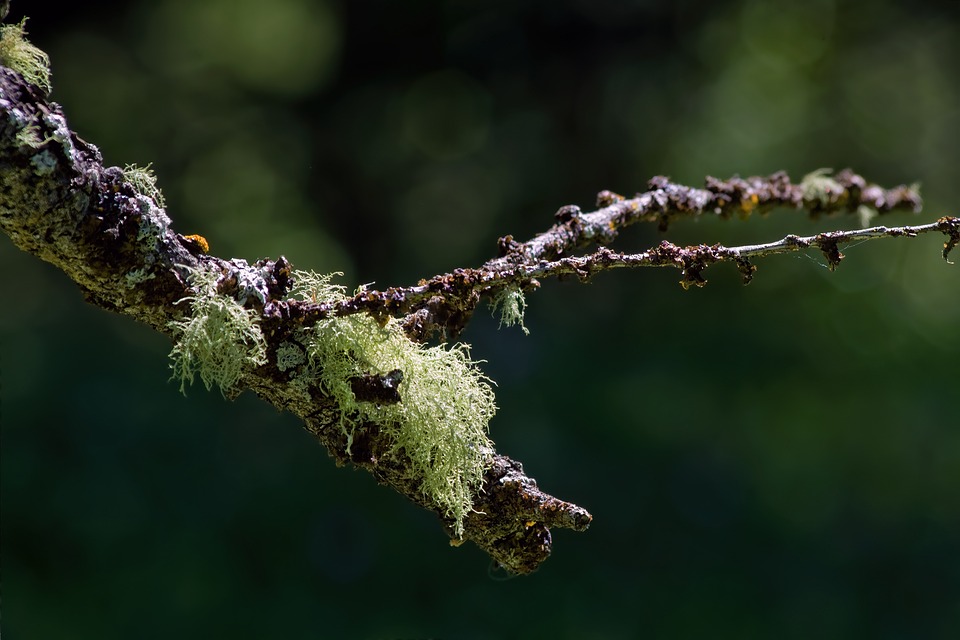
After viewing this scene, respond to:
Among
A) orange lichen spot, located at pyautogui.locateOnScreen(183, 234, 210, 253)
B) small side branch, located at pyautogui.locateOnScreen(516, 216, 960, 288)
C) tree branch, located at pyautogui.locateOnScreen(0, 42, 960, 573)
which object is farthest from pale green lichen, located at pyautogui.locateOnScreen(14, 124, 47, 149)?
small side branch, located at pyautogui.locateOnScreen(516, 216, 960, 288)

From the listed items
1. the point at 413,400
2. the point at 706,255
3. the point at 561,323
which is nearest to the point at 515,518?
the point at 413,400

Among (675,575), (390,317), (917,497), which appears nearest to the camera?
(390,317)

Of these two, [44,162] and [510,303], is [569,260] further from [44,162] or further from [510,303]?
[44,162]

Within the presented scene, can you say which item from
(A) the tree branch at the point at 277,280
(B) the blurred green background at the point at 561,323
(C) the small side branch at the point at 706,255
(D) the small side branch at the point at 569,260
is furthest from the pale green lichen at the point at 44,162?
(B) the blurred green background at the point at 561,323

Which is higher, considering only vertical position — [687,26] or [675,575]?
[687,26]

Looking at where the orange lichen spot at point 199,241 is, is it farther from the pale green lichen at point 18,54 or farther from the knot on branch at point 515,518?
the knot on branch at point 515,518

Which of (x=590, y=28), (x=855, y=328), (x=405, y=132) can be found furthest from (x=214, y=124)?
(x=855, y=328)

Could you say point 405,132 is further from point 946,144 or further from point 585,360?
point 946,144
